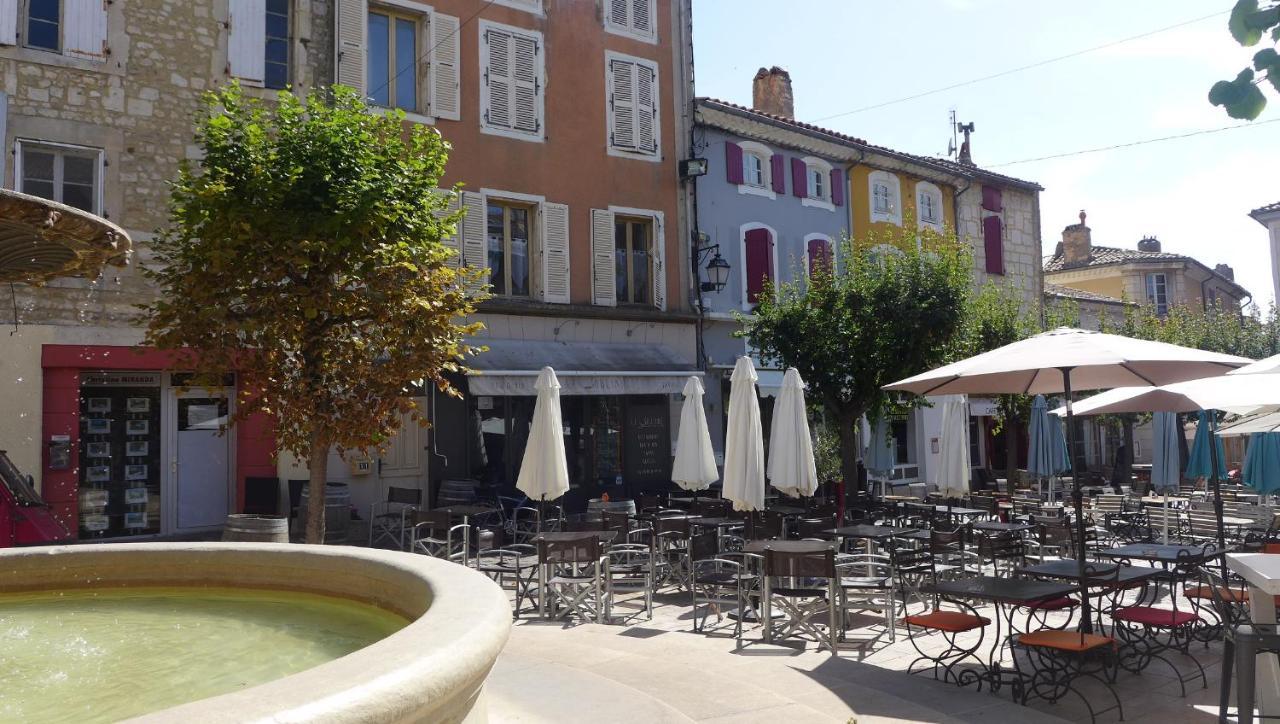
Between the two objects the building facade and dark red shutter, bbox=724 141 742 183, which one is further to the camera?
dark red shutter, bbox=724 141 742 183

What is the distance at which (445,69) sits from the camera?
16.5 meters

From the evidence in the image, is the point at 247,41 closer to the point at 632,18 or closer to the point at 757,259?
the point at 632,18

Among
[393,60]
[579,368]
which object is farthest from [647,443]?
[393,60]

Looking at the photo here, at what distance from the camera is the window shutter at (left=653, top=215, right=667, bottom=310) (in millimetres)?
18812

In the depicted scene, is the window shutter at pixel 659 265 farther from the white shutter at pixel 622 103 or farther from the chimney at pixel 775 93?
the chimney at pixel 775 93

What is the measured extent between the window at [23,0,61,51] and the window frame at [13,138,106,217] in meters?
1.33

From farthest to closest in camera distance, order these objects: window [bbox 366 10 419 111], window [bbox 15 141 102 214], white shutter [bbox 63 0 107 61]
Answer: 1. window [bbox 366 10 419 111]
2. white shutter [bbox 63 0 107 61]
3. window [bbox 15 141 102 214]

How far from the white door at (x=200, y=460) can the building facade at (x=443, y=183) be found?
0.03m

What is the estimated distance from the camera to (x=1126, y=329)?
965 inches

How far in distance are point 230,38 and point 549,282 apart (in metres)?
6.26

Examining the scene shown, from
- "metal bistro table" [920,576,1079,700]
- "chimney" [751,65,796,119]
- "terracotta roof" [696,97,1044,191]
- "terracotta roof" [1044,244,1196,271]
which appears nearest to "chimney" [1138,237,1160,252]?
"terracotta roof" [1044,244,1196,271]

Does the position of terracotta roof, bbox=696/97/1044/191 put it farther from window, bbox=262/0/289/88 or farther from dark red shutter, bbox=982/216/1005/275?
window, bbox=262/0/289/88

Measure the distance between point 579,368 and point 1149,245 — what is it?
95.6 feet

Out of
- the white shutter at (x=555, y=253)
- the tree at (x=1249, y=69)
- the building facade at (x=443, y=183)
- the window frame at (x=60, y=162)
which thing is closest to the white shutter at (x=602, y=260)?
the building facade at (x=443, y=183)
